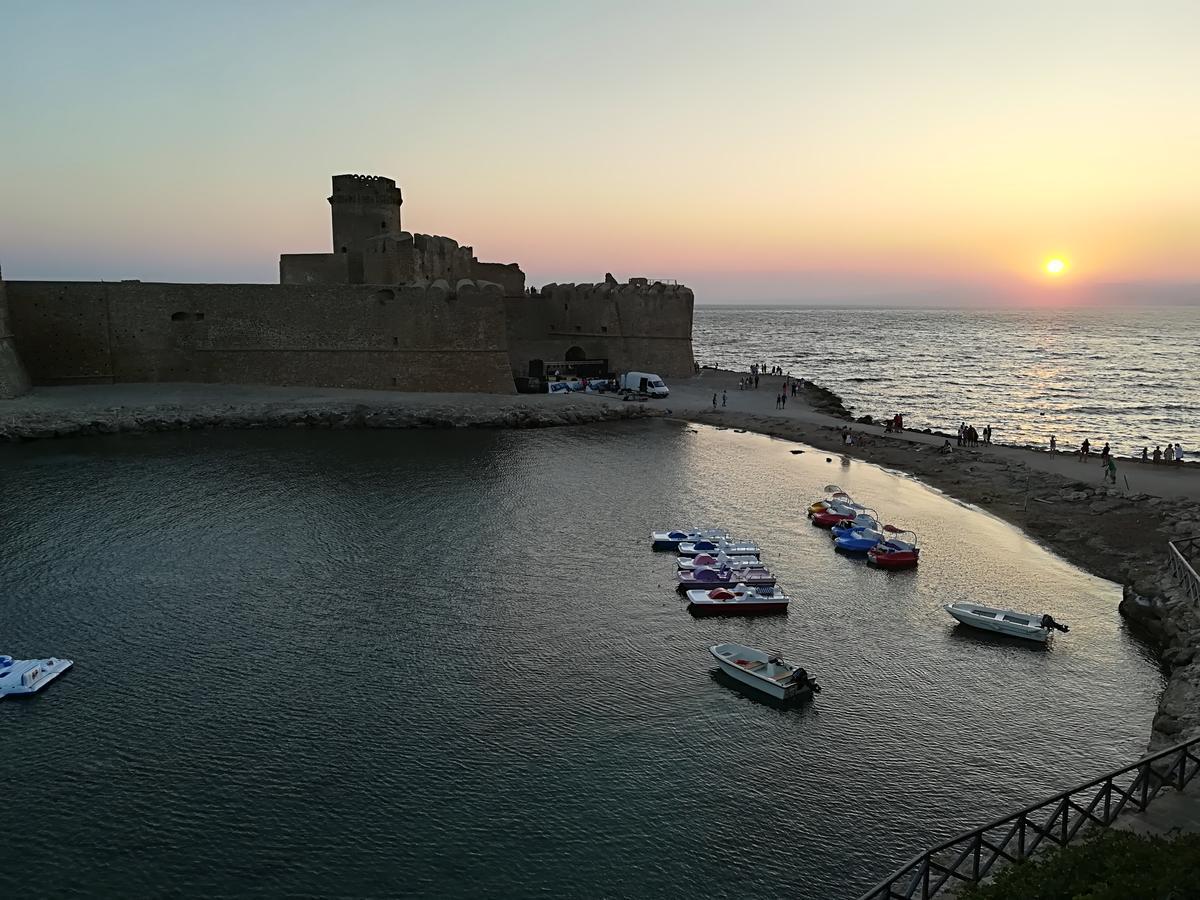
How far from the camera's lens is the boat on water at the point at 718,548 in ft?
71.9

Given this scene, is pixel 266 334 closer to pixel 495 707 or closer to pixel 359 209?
pixel 359 209

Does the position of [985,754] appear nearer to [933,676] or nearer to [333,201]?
[933,676]

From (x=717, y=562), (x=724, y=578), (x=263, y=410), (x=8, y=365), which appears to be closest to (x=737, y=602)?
(x=724, y=578)

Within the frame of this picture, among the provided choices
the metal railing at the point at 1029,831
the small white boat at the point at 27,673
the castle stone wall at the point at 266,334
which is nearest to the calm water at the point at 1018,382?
the castle stone wall at the point at 266,334

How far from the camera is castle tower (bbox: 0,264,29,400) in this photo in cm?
3647

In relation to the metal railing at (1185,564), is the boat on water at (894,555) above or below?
below

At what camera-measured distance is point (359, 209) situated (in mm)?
46375

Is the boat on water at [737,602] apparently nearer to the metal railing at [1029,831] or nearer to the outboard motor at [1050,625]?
the outboard motor at [1050,625]

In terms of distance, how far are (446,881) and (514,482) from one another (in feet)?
65.7

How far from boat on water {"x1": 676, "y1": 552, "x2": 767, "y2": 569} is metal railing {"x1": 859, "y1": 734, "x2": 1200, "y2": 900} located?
956 cm

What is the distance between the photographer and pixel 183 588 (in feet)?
63.6

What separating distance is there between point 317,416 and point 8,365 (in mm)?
13099

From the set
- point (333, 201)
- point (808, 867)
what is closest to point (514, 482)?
point (808, 867)

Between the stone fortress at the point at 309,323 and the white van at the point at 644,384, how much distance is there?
640cm
